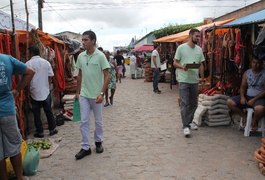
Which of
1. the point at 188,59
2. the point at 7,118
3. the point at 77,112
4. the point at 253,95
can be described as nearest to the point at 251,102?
the point at 253,95

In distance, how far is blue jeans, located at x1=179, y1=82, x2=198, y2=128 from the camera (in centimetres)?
661

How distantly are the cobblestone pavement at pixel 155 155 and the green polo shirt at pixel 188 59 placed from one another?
113 centimetres

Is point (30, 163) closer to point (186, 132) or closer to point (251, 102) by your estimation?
point (186, 132)

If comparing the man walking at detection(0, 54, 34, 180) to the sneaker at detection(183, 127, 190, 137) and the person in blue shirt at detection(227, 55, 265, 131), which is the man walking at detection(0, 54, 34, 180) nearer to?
the sneaker at detection(183, 127, 190, 137)

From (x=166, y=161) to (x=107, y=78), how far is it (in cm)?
159

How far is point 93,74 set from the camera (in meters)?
5.35

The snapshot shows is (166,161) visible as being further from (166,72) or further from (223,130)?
(166,72)

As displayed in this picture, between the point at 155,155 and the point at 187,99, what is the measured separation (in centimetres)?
157

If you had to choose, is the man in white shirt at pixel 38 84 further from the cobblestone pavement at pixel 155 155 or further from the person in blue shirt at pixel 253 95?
the person in blue shirt at pixel 253 95

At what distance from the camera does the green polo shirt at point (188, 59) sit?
6531 mm

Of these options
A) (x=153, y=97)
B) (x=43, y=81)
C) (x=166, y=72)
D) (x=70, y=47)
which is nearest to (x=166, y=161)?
(x=43, y=81)

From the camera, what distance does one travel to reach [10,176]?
445 centimetres

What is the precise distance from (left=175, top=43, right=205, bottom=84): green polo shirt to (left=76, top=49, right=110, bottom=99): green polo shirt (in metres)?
1.84

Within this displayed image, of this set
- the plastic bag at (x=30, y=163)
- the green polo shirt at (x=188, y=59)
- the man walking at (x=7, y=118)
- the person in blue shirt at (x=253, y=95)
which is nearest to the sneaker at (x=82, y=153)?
the plastic bag at (x=30, y=163)
